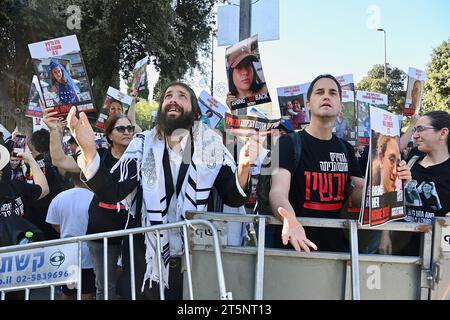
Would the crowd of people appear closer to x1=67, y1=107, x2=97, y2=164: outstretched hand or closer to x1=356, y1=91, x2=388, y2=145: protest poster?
x1=67, y1=107, x2=97, y2=164: outstretched hand

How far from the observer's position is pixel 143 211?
270 centimetres

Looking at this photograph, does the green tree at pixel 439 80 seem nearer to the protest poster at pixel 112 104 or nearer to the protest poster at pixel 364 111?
the protest poster at pixel 364 111

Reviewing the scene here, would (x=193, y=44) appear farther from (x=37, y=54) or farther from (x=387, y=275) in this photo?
(x=387, y=275)

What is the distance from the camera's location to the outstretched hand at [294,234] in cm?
210

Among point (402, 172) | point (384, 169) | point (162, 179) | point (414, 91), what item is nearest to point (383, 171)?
point (384, 169)

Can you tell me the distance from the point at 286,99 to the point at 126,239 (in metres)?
3.13

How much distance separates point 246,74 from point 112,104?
265 cm

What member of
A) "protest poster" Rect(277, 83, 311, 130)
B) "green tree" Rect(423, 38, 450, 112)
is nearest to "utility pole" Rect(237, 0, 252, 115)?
"protest poster" Rect(277, 83, 311, 130)

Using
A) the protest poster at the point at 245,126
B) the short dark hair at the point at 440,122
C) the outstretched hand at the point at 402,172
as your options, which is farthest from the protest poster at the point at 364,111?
the protest poster at the point at 245,126

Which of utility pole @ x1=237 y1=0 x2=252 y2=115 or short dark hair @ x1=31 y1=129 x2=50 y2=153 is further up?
utility pole @ x1=237 y1=0 x2=252 y2=115

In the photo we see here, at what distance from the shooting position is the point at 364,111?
262cm

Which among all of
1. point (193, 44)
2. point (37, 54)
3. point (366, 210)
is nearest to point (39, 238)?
point (37, 54)

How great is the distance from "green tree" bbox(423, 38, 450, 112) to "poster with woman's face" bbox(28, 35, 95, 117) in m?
27.6

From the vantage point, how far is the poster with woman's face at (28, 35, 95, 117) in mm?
2959
